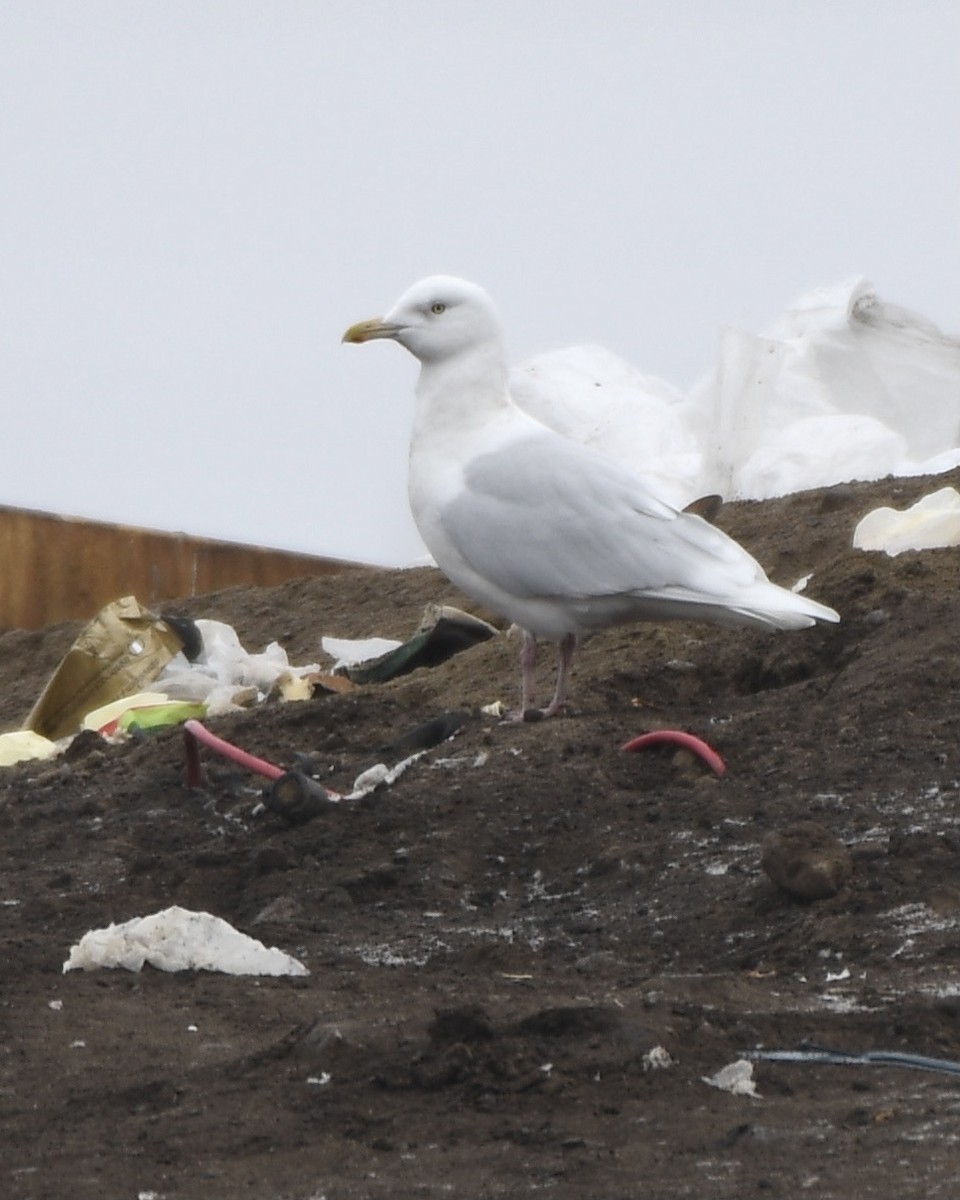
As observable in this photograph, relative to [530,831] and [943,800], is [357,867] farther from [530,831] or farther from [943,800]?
[943,800]

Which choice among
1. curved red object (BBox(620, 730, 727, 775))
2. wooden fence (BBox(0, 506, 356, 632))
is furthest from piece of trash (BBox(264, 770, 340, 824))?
wooden fence (BBox(0, 506, 356, 632))

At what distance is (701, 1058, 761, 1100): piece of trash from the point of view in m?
2.58

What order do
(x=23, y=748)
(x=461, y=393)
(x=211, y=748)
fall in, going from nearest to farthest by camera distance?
1. (x=211, y=748)
2. (x=461, y=393)
3. (x=23, y=748)

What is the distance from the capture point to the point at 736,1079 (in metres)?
2.60

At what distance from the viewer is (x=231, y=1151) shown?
2.46m

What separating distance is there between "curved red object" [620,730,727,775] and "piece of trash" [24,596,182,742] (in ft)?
6.60

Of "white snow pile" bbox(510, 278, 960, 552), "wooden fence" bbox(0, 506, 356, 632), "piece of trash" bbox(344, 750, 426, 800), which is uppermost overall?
"white snow pile" bbox(510, 278, 960, 552)

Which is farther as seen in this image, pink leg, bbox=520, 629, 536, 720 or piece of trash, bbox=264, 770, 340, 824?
pink leg, bbox=520, 629, 536, 720

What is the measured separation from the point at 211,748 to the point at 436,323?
4.31 feet

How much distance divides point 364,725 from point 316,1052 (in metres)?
2.24

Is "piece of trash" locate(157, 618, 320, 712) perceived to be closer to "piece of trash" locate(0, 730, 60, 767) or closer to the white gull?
"piece of trash" locate(0, 730, 60, 767)

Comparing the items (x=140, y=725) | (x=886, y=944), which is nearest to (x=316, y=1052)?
(x=886, y=944)

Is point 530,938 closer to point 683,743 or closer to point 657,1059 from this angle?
point 683,743

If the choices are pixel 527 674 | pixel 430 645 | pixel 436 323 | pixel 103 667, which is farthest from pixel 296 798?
pixel 430 645
